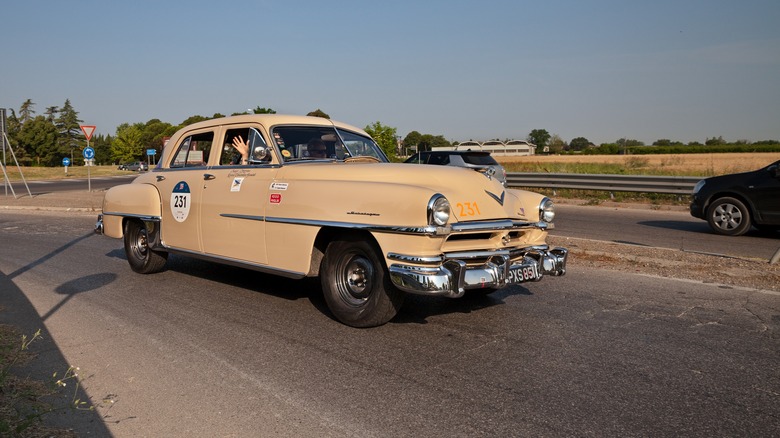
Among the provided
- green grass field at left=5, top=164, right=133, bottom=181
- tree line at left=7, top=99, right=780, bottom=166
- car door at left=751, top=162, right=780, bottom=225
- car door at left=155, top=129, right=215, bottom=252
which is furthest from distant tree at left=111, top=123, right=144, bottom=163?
car door at left=751, top=162, right=780, bottom=225

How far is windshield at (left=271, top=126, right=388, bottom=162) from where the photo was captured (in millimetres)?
6348

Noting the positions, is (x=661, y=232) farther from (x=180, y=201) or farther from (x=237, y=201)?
(x=180, y=201)

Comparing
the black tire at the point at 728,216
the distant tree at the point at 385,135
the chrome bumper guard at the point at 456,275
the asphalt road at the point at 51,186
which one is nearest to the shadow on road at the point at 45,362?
the chrome bumper guard at the point at 456,275

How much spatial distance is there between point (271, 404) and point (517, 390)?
60.4 inches

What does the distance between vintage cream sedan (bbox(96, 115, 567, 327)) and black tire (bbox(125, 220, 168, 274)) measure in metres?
0.66

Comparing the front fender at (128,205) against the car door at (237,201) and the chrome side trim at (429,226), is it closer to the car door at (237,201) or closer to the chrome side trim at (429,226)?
the car door at (237,201)

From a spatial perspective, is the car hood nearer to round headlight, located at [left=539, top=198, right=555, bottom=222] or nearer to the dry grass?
round headlight, located at [left=539, top=198, right=555, bottom=222]

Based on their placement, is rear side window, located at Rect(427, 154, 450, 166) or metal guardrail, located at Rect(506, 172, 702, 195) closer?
metal guardrail, located at Rect(506, 172, 702, 195)

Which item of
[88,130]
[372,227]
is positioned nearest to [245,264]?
[372,227]

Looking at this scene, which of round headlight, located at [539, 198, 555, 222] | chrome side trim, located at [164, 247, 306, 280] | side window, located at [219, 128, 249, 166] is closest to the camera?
chrome side trim, located at [164, 247, 306, 280]

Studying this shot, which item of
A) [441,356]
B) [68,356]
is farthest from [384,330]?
[68,356]

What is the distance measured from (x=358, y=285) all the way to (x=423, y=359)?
110 cm

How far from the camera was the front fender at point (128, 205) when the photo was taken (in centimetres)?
758

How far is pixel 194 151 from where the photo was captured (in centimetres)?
742
